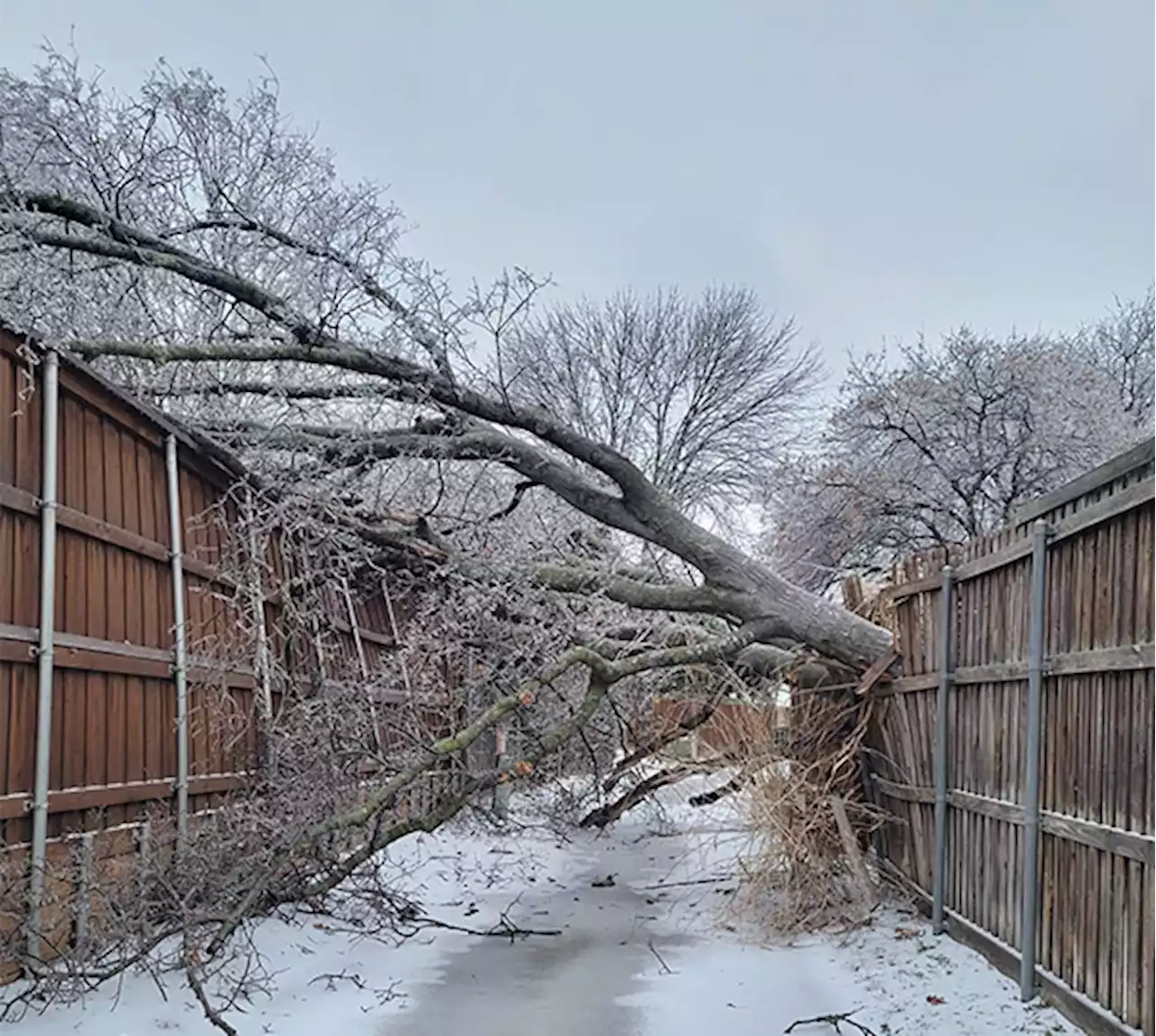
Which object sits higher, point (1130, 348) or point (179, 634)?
point (1130, 348)

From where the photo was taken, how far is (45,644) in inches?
159

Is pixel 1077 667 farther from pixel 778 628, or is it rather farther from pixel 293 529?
pixel 293 529

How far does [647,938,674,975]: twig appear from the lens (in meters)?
5.47

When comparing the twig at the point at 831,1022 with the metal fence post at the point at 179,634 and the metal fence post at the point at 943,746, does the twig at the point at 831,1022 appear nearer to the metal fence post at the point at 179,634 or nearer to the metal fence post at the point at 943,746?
the metal fence post at the point at 943,746

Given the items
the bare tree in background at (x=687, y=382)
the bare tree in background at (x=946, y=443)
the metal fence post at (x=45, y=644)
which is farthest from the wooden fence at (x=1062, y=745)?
the bare tree in background at (x=687, y=382)

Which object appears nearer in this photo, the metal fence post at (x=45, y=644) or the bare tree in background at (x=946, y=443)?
the metal fence post at (x=45, y=644)

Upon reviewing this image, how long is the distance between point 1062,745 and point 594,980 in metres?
2.65

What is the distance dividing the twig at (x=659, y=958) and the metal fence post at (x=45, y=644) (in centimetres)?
301

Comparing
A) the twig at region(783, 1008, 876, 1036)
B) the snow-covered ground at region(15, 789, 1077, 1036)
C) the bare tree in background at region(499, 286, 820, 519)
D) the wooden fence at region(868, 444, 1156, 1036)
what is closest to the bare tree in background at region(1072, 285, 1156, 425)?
the bare tree in background at region(499, 286, 820, 519)

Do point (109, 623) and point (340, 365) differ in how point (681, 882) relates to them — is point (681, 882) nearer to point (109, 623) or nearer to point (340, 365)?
point (340, 365)

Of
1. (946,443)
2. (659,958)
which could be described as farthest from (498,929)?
(946,443)

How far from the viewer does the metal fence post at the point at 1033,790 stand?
4.19m

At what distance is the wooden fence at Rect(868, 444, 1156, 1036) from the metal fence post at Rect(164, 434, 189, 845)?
3.86 metres

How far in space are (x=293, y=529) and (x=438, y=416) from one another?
1244 millimetres
